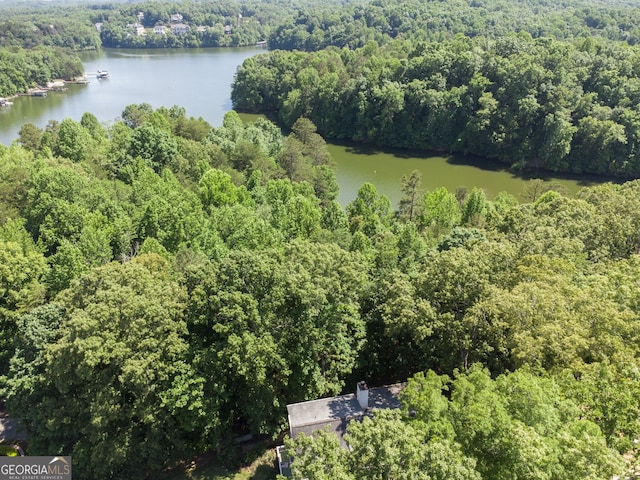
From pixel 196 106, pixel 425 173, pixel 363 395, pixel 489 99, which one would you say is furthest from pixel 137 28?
pixel 363 395

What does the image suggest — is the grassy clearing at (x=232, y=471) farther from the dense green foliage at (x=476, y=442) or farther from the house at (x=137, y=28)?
the house at (x=137, y=28)

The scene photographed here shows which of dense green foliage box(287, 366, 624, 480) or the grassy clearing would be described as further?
the grassy clearing

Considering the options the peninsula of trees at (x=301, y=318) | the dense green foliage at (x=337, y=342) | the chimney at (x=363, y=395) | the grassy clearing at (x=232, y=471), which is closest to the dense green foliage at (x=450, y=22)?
the peninsula of trees at (x=301, y=318)

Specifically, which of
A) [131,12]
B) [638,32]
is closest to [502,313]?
[638,32]

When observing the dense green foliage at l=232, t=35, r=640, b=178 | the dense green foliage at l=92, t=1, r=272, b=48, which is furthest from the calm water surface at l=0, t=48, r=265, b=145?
the dense green foliage at l=92, t=1, r=272, b=48

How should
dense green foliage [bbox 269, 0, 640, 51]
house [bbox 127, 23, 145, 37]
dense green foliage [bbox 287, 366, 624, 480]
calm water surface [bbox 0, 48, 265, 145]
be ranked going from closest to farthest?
1. dense green foliage [bbox 287, 366, 624, 480]
2. calm water surface [bbox 0, 48, 265, 145]
3. dense green foliage [bbox 269, 0, 640, 51]
4. house [bbox 127, 23, 145, 37]

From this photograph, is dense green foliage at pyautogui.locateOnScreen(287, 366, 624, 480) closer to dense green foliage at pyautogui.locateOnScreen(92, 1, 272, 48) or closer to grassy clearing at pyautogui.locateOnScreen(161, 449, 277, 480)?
grassy clearing at pyautogui.locateOnScreen(161, 449, 277, 480)
